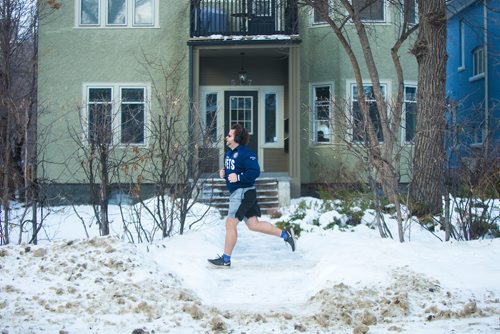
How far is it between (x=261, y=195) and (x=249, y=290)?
811 centimetres

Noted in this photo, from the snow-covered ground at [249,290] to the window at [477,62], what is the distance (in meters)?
16.2

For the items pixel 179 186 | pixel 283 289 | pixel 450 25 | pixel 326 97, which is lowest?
pixel 283 289

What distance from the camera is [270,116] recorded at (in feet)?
57.5

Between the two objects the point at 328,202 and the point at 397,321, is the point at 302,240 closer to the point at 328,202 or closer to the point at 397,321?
the point at 328,202

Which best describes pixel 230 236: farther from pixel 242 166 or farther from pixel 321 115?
pixel 321 115

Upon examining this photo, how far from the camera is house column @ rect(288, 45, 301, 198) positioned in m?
15.1

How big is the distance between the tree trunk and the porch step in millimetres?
4547

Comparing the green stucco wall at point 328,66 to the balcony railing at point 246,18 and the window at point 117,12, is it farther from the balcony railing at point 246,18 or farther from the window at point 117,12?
the window at point 117,12

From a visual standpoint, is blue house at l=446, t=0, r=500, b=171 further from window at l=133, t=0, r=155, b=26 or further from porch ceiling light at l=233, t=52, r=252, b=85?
window at l=133, t=0, r=155, b=26

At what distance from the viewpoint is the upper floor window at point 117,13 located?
650 inches

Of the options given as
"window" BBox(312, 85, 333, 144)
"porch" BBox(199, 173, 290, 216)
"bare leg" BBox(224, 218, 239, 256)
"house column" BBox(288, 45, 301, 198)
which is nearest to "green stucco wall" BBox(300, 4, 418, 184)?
"window" BBox(312, 85, 333, 144)

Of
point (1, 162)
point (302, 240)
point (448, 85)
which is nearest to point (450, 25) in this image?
point (448, 85)

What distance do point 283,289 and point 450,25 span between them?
70.7 feet

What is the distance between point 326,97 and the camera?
1664 centimetres
